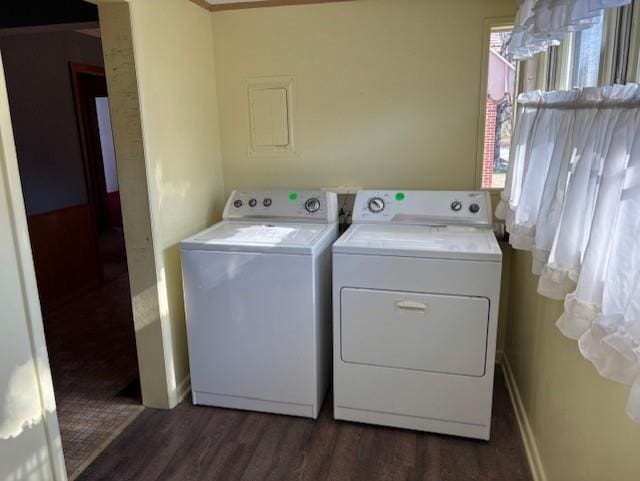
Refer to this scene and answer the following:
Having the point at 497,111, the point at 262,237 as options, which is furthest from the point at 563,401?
the point at 497,111

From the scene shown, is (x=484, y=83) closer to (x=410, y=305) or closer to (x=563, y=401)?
(x=410, y=305)

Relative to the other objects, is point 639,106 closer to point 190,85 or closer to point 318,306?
point 318,306

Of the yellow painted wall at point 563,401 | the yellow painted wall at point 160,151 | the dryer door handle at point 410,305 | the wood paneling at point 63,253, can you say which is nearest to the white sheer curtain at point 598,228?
the yellow painted wall at point 563,401

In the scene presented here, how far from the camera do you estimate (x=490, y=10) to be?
2473 millimetres

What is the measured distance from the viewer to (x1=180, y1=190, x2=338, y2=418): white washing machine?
2229 mm

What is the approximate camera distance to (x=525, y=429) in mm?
2189

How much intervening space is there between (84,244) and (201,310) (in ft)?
7.72

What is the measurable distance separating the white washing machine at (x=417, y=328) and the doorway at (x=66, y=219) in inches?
49.4

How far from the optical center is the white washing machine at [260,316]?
2.23 m

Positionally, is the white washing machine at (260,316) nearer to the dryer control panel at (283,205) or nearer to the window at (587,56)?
the dryer control panel at (283,205)

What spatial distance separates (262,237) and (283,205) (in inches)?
16.1

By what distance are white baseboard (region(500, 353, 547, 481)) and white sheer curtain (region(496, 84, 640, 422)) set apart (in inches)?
40.8

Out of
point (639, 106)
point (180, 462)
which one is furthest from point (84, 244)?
point (639, 106)

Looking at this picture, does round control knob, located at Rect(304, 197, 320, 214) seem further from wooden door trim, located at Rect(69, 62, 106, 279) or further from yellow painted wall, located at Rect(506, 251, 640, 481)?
wooden door trim, located at Rect(69, 62, 106, 279)
